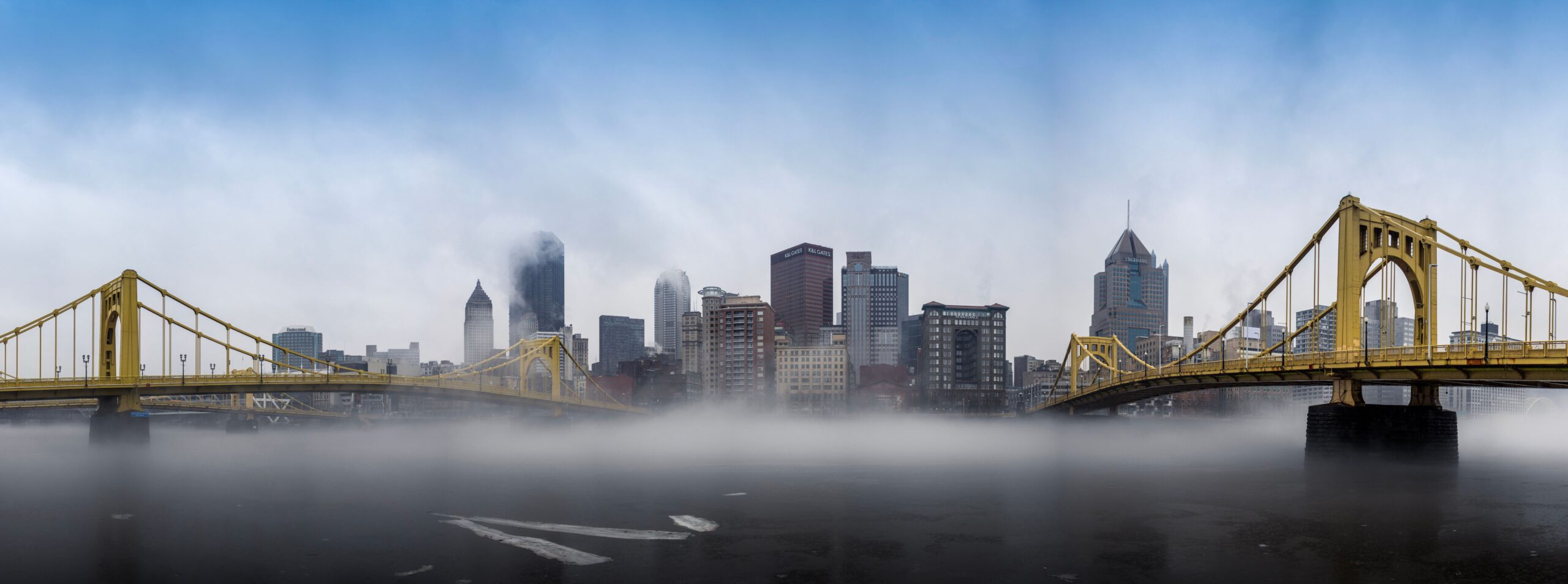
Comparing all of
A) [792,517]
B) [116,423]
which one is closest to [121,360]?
[116,423]

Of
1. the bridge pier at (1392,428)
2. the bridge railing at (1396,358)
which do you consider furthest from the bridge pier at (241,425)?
the bridge pier at (1392,428)

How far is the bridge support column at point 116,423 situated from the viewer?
260ft

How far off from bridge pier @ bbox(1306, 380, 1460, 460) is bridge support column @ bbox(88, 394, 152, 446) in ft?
290

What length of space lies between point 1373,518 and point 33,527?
48142 millimetres

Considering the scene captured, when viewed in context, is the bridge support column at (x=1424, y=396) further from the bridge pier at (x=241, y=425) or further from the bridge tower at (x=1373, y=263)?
the bridge pier at (x=241, y=425)

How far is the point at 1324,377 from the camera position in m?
56.7

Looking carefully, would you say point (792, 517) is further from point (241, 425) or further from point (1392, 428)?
point (241, 425)

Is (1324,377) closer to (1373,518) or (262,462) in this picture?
(1373,518)

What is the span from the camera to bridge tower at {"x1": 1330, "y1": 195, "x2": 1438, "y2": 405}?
59.0m

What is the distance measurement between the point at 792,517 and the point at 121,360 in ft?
234

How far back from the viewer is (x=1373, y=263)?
6278 centimetres

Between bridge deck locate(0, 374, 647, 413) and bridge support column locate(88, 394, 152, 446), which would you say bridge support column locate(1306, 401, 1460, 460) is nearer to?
bridge deck locate(0, 374, 647, 413)

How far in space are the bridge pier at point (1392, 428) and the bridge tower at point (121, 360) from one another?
88585 mm

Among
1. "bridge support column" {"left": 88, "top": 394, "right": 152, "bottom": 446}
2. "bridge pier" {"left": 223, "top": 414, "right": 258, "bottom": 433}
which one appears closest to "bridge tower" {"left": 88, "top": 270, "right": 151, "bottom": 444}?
"bridge support column" {"left": 88, "top": 394, "right": 152, "bottom": 446}
